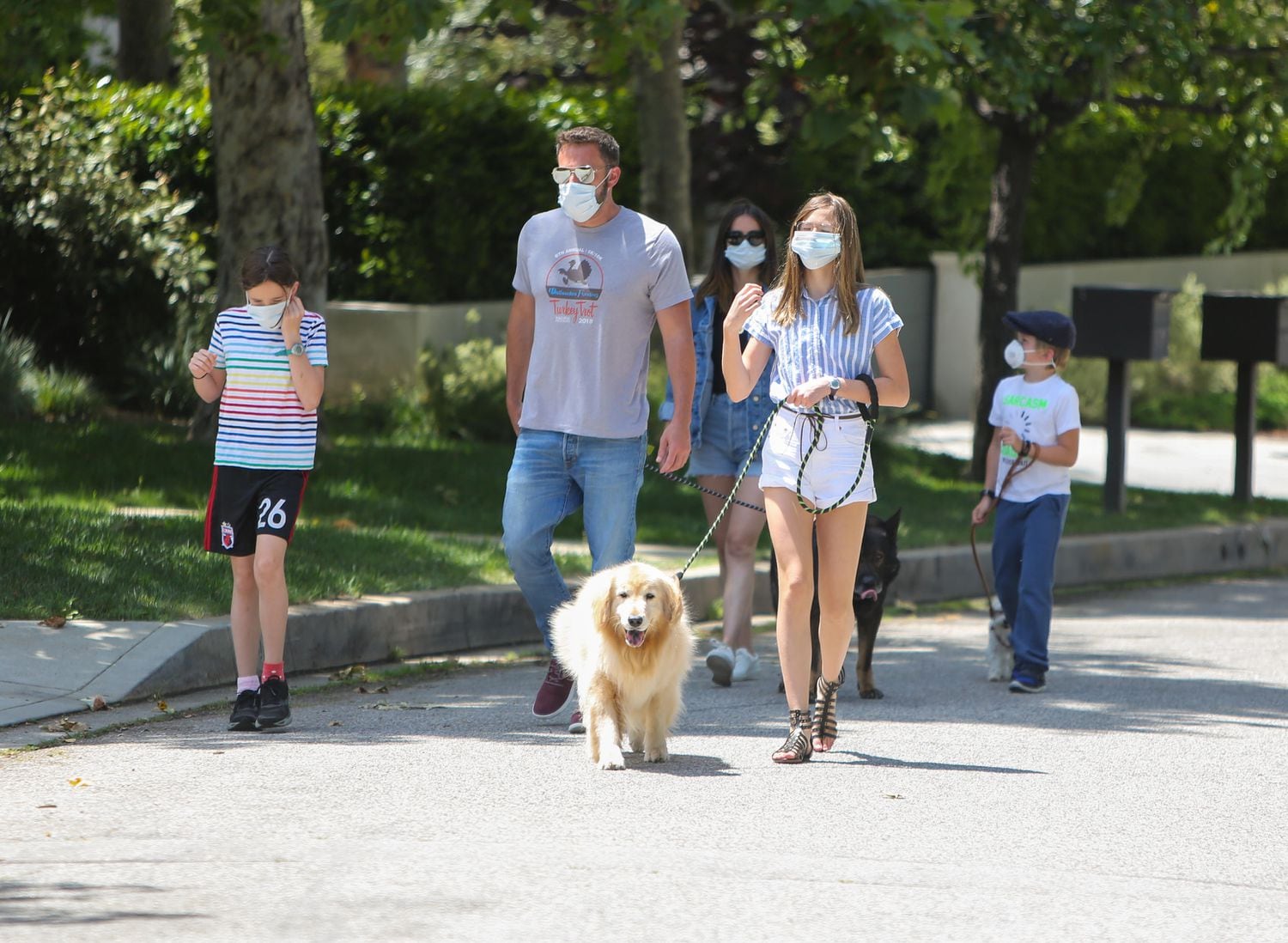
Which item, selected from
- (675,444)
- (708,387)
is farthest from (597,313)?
(708,387)

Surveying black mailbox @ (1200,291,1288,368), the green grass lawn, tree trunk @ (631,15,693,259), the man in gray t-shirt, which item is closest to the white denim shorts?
the man in gray t-shirt

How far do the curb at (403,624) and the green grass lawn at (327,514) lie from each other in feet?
0.75

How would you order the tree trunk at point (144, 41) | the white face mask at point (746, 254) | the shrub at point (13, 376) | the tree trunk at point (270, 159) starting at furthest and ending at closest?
the tree trunk at point (144, 41)
the shrub at point (13, 376)
the tree trunk at point (270, 159)
the white face mask at point (746, 254)

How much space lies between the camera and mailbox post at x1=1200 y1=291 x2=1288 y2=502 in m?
13.5

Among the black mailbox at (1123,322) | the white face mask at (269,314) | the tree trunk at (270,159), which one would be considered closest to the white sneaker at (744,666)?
the white face mask at (269,314)

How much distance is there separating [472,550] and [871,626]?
2967 mm

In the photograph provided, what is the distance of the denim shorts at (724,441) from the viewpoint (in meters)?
7.87

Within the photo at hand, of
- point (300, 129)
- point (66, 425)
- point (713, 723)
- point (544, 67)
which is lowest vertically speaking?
point (713, 723)

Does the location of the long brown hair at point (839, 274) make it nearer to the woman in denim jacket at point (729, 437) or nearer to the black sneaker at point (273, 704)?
the woman in denim jacket at point (729, 437)

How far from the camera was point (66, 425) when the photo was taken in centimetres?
1274

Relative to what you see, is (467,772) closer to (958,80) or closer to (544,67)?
(958,80)

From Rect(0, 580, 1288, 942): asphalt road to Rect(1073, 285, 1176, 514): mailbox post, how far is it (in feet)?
17.4

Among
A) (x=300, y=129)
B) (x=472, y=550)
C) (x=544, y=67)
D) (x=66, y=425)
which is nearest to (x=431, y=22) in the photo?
(x=300, y=129)

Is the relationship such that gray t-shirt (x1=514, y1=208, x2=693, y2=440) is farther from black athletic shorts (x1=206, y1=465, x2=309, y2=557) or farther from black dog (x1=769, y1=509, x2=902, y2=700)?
black dog (x1=769, y1=509, x2=902, y2=700)
